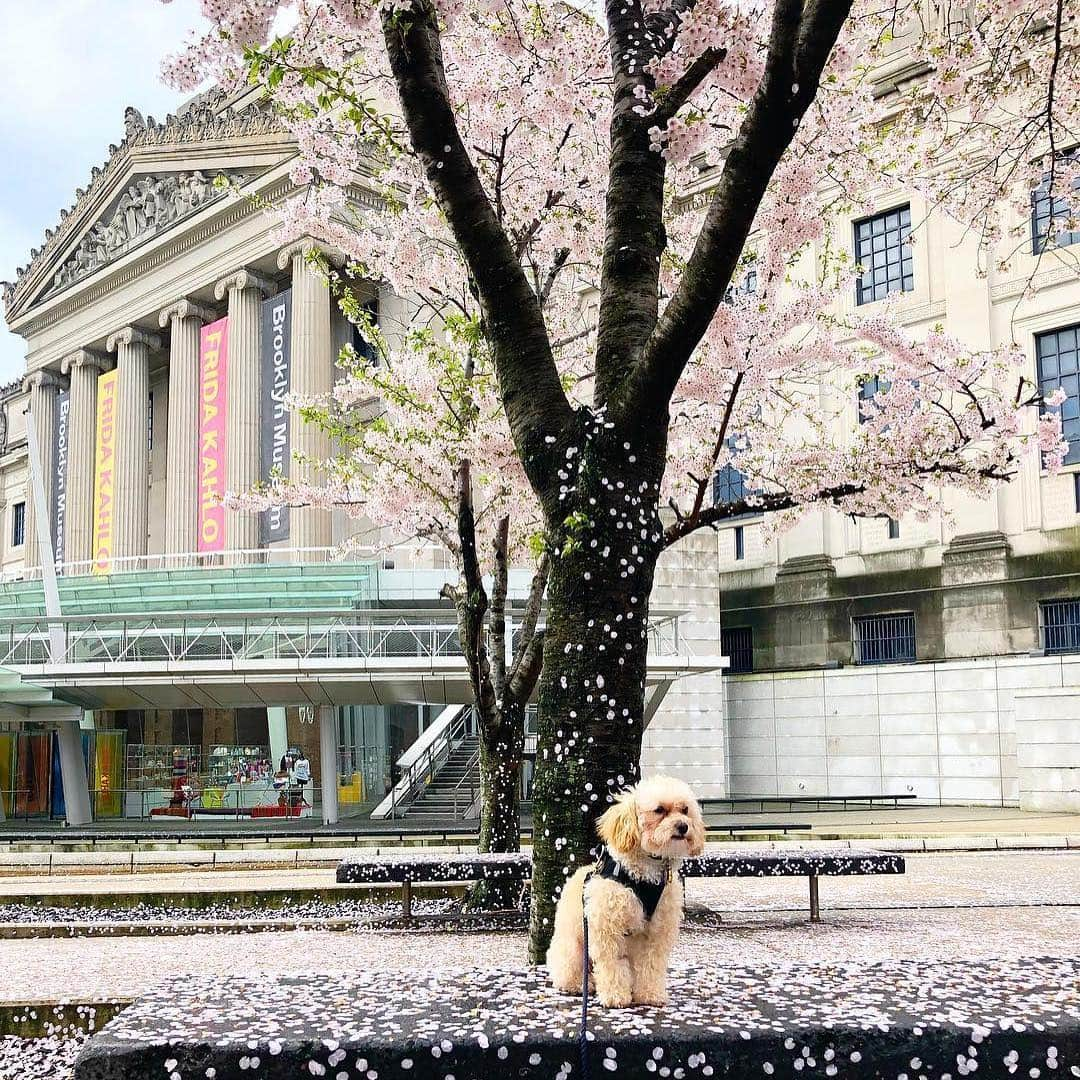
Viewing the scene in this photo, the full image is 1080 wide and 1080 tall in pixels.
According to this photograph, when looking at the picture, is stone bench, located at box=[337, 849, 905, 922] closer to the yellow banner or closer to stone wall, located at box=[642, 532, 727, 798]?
stone wall, located at box=[642, 532, 727, 798]

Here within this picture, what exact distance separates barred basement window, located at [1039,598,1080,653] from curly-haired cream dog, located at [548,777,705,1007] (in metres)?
30.6

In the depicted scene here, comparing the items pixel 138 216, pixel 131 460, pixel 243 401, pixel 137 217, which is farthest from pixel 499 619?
pixel 137 217

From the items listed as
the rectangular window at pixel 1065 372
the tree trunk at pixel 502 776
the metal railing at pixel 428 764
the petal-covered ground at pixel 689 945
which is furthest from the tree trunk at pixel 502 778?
the rectangular window at pixel 1065 372

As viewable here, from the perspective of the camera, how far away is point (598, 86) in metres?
12.9

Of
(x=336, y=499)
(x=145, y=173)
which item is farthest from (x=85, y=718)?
(x=145, y=173)

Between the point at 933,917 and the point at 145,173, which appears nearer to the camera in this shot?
the point at 933,917

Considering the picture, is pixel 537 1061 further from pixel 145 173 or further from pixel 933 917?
pixel 145 173

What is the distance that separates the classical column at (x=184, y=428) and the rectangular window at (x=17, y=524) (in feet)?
108

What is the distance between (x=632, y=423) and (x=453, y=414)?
24.0ft

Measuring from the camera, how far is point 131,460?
56.4 m

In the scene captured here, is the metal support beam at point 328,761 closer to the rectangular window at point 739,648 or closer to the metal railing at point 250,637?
the metal railing at point 250,637

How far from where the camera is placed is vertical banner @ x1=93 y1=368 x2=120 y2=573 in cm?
Result: 5691

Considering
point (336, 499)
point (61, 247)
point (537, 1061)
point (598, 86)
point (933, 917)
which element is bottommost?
point (933, 917)

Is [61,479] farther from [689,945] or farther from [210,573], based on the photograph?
[689,945]
